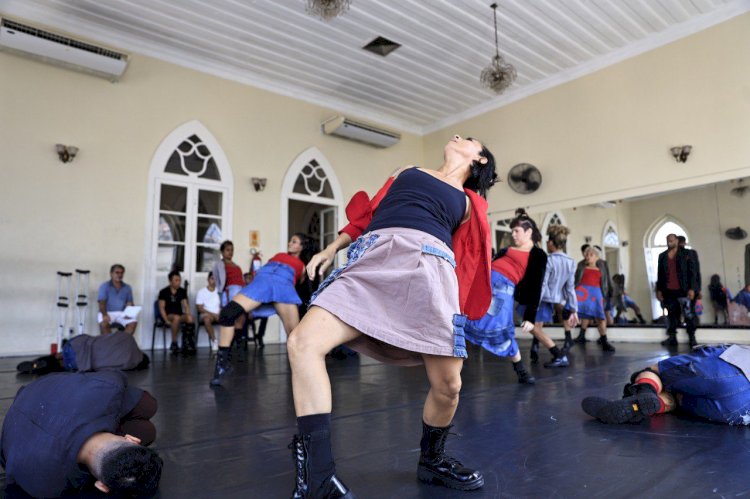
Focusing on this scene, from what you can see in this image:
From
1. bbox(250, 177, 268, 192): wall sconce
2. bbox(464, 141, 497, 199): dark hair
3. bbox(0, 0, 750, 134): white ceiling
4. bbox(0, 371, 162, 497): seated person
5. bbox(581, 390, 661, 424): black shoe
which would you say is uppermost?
bbox(0, 0, 750, 134): white ceiling

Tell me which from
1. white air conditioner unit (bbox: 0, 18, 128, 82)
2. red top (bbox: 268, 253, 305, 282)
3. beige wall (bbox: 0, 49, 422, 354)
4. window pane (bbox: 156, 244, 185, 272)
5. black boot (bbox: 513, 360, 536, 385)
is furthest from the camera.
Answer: window pane (bbox: 156, 244, 185, 272)

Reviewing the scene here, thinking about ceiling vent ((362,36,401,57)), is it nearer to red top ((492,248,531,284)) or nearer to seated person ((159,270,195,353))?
seated person ((159,270,195,353))

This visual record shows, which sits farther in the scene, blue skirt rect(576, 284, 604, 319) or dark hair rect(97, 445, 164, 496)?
blue skirt rect(576, 284, 604, 319)

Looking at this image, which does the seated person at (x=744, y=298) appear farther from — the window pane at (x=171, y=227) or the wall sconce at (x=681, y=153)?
the window pane at (x=171, y=227)

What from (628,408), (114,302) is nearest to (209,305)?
(114,302)

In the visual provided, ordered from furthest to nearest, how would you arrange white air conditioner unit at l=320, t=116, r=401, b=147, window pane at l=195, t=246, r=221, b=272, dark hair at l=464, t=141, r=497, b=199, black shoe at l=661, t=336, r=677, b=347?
1. white air conditioner unit at l=320, t=116, r=401, b=147
2. window pane at l=195, t=246, r=221, b=272
3. black shoe at l=661, t=336, r=677, b=347
4. dark hair at l=464, t=141, r=497, b=199

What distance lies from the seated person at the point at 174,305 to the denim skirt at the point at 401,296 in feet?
17.6

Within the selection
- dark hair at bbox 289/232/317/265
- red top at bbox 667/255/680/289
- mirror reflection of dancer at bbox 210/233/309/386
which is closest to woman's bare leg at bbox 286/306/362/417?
mirror reflection of dancer at bbox 210/233/309/386

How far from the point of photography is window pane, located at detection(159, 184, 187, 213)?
683 centimetres

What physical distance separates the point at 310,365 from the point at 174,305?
18.3ft

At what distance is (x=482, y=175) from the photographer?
5.57 feet

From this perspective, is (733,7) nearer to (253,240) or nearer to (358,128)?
(358,128)

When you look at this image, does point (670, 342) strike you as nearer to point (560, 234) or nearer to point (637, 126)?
point (560, 234)

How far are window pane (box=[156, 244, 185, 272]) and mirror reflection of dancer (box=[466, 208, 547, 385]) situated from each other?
4.68m
